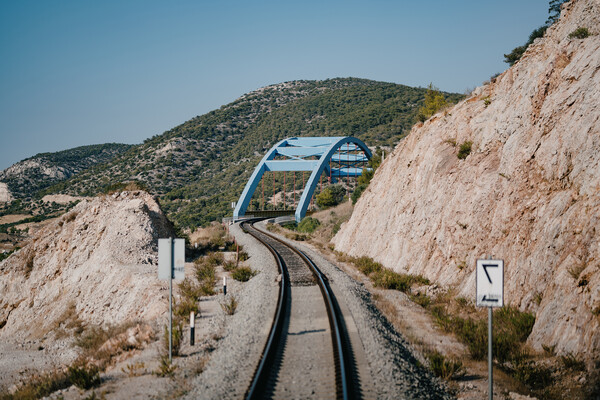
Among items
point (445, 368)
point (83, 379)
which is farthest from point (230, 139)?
point (445, 368)

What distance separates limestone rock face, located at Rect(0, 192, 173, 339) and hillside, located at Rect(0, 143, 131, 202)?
104628 millimetres

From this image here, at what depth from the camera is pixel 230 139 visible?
403 feet

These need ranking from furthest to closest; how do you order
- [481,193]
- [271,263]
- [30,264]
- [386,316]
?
[30,264] → [271,263] → [481,193] → [386,316]

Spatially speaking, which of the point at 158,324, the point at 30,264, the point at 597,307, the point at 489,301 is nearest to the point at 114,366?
the point at 158,324

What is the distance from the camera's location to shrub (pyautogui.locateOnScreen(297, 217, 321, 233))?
4456 cm

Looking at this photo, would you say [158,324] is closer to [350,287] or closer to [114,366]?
[114,366]

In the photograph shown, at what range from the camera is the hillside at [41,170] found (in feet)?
402

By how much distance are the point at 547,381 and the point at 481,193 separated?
8057 millimetres

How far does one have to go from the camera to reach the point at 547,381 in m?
8.29

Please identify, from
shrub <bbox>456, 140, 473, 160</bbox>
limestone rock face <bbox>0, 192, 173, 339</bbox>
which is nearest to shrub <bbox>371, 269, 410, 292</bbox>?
shrub <bbox>456, 140, 473, 160</bbox>

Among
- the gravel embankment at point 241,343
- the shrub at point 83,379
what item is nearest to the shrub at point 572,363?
the gravel embankment at point 241,343

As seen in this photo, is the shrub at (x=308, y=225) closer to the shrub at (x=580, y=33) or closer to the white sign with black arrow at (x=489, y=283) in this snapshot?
the shrub at (x=580, y=33)

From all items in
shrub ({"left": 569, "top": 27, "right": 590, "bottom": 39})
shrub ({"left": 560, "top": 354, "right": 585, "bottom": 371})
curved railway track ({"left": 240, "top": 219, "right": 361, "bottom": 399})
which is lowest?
curved railway track ({"left": 240, "top": 219, "right": 361, "bottom": 399})

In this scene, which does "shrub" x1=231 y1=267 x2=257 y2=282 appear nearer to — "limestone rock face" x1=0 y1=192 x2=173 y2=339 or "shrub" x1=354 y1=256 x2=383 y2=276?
"limestone rock face" x1=0 y1=192 x2=173 y2=339
